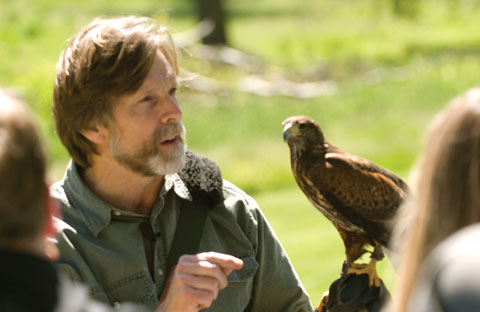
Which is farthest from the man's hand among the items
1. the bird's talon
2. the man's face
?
the bird's talon

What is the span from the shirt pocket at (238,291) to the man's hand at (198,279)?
350 millimetres

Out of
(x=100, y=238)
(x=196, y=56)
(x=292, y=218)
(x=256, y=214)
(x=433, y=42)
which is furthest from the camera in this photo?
(x=433, y=42)

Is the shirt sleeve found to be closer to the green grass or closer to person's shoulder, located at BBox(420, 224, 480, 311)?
person's shoulder, located at BBox(420, 224, 480, 311)

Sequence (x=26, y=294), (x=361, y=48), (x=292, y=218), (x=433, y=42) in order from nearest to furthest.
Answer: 1. (x=26, y=294)
2. (x=292, y=218)
3. (x=361, y=48)
4. (x=433, y=42)

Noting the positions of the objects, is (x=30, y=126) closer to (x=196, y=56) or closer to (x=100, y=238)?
(x=100, y=238)

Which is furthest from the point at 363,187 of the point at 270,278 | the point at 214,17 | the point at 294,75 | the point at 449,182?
the point at 214,17

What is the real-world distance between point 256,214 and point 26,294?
1650 millimetres

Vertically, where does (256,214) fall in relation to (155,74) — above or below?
below

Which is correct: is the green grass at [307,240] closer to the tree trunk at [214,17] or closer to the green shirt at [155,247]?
the green shirt at [155,247]

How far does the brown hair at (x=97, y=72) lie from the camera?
295 centimetres

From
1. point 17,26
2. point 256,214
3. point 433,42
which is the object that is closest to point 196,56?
point 17,26

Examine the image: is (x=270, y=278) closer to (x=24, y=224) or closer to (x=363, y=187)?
(x=363, y=187)

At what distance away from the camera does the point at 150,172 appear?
299 centimetres

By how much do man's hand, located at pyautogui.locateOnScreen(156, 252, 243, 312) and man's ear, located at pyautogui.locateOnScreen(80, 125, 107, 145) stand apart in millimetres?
612
